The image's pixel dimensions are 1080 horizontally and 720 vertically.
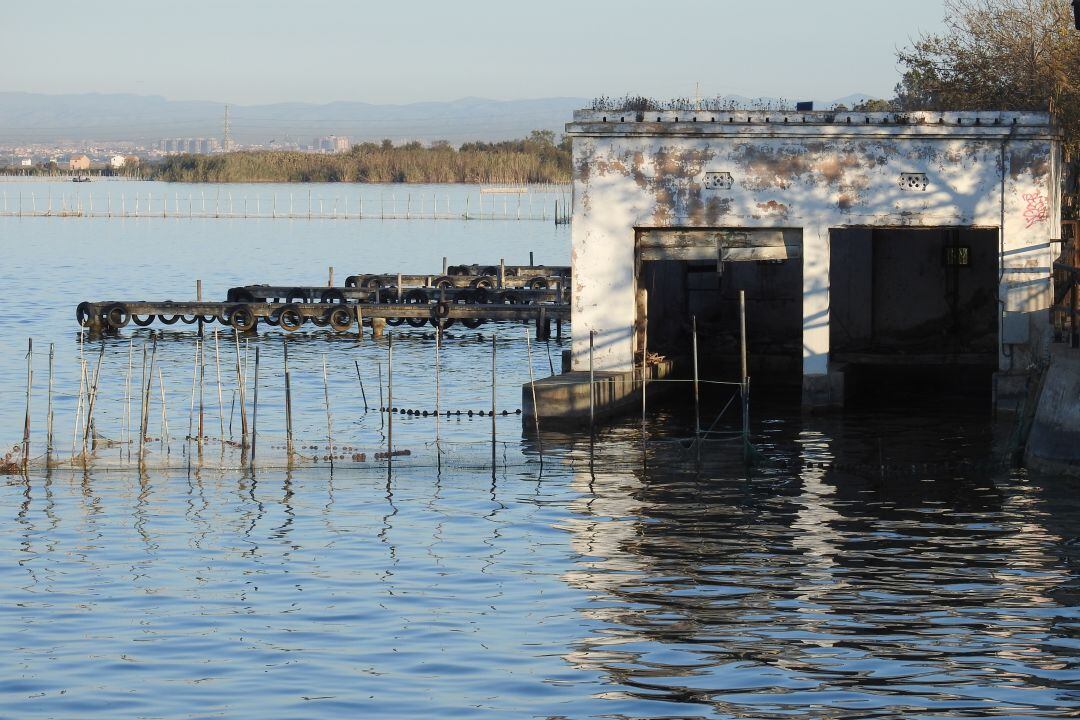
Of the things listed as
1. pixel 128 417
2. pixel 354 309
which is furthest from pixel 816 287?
pixel 354 309

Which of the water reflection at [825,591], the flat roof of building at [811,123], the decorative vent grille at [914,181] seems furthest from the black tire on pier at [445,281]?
the water reflection at [825,591]

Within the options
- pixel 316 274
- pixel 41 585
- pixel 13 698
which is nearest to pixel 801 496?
pixel 41 585

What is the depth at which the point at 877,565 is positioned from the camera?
2302 centimetres

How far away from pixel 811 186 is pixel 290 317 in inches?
1100

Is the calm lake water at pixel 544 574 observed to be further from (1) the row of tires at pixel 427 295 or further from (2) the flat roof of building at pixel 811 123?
(1) the row of tires at pixel 427 295

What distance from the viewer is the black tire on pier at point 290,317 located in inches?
2340

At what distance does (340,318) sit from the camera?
59438mm

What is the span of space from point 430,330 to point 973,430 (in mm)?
32407

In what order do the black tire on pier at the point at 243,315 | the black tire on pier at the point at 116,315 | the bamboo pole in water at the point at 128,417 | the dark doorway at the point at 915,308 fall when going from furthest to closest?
the black tire on pier at the point at 116,315
the black tire on pier at the point at 243,315
the dark doorway at the point at 915,308
the bamboo pole in water at the point at 128,417

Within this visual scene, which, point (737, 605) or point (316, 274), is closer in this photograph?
point (737, 605)

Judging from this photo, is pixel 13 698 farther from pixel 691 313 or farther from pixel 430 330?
pixel 430 330

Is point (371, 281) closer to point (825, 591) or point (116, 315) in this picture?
point (116, 315)

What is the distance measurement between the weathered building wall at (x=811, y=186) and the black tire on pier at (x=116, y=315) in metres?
28.5

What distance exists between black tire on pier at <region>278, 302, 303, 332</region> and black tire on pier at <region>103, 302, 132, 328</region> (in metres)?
5.66
